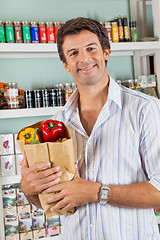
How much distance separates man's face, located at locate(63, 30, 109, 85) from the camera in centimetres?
113

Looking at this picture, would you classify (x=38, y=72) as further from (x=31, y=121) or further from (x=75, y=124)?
(x=75, y=124)

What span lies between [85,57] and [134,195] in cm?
51

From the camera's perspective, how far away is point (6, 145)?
6.72ft

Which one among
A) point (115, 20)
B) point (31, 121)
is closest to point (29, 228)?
point (31, 121)

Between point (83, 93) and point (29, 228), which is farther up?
point (83, 93)

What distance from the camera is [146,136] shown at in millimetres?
1029

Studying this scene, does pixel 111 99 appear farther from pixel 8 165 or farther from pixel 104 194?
pixel 8 165

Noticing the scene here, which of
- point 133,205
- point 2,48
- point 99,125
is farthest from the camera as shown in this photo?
point 2,48

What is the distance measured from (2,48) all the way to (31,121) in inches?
25.1

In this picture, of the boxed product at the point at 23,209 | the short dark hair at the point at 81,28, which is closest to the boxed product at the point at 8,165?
the boxed product at the point at 23,209

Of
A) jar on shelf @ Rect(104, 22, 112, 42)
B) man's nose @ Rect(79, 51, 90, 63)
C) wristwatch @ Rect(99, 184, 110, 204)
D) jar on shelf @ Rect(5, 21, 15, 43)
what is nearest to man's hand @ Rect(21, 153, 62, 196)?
wristwatch @ Rect(99, 184, 110, 204)

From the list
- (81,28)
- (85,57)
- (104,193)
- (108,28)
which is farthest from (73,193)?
(108,28)

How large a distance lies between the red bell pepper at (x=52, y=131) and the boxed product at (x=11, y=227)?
4.16 ft

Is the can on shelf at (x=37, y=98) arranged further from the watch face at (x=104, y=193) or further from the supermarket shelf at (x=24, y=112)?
the watch face at (x=104, y=193)
